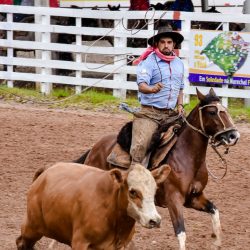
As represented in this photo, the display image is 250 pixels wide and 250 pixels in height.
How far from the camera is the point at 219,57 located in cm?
1562

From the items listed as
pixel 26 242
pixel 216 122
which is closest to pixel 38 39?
pixel 216 122

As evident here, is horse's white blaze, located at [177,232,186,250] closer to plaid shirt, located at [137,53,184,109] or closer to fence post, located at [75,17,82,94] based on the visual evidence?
plaid shirt, located at [137,53,184,109]

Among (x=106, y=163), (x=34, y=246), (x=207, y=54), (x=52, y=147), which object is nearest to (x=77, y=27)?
(x=207, y=54)

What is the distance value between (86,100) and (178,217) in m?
8.42

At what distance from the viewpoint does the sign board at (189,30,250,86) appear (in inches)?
608

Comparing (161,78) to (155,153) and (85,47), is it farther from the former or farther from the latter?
(85,47)

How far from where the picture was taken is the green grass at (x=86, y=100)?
612 inches

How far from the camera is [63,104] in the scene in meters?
16.2

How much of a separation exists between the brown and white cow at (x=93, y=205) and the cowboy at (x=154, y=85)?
1633 millimetres

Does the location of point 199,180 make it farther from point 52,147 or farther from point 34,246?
point 52,147

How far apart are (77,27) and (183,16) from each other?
228 cm

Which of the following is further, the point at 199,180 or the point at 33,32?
the point at 33,32

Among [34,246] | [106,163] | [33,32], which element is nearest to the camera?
[34,246]

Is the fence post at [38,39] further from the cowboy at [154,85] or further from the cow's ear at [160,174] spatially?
the cow's ear at [160,174]
